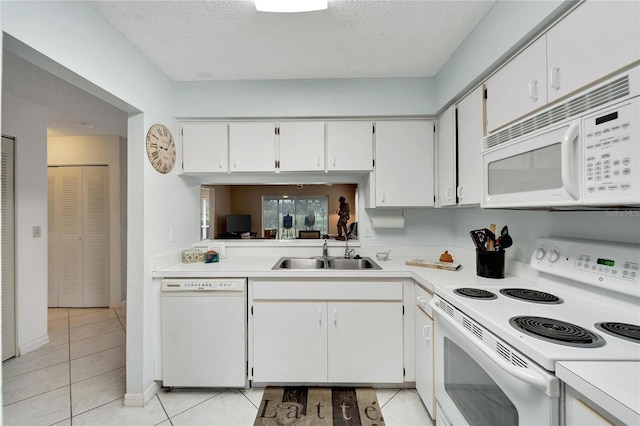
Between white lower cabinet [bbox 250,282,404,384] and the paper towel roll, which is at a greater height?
the paper towel roll

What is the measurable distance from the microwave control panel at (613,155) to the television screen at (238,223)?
2.85 m

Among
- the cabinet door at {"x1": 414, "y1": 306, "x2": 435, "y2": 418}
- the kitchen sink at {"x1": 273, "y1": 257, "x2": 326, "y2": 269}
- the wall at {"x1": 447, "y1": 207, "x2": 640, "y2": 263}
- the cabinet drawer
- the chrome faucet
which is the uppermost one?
the wall at {"x1": 447, "y1": 207, "x2": 640, "y2": 263}

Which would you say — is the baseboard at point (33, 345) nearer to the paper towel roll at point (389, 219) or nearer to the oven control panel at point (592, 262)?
the paper towel roll at point (389, 219)

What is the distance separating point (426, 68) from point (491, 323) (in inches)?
74.5

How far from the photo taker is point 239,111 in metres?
2.27

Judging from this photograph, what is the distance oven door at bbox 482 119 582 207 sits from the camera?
929 mm

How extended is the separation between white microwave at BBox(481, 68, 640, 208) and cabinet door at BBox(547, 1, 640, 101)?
0.11 metres

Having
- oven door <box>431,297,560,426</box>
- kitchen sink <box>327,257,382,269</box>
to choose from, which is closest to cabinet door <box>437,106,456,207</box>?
kitchen sink <box>327,257,382,269</box>

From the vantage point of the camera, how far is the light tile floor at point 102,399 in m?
1.72

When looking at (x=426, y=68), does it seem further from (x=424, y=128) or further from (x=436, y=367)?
(x=436, y=367)

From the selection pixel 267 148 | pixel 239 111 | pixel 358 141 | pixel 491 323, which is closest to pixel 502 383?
pixel 491 323

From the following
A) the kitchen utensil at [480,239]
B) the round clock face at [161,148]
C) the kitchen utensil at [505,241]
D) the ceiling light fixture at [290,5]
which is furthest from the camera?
the round clock face at [161,148]

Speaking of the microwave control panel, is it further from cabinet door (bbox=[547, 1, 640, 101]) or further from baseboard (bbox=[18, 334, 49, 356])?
baseboard (bbox=[18, 334, 49, 356])

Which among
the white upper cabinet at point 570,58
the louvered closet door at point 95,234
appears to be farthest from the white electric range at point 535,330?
the louvered closet door at point 95,234
